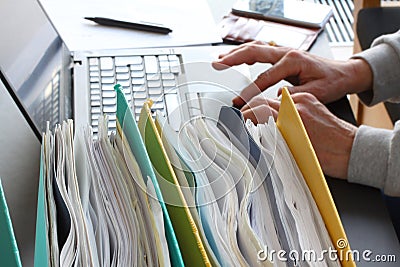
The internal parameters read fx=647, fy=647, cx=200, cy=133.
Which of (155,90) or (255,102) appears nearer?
(255,102)

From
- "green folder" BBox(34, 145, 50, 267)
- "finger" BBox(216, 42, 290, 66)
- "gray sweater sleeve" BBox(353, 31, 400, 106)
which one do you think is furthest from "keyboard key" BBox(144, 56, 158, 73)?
"green folder" BBox(34, 145, 50, 267)

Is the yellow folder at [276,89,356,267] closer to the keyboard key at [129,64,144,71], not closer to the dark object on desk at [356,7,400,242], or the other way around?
the keyboard key at [129,64,144,71]

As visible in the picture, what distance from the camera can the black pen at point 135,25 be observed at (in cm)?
109

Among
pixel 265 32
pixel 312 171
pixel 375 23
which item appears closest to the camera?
pixel 312 171

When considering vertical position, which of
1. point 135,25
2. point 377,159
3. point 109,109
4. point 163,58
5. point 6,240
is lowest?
point 6,240

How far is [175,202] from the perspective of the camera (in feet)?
1.75

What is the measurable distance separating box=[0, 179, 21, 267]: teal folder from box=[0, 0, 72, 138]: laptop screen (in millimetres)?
307

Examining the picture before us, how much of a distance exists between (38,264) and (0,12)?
461 mm

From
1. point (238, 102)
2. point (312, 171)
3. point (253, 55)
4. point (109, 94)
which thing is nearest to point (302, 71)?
point (253, 55)

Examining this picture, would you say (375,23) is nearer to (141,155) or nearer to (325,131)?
(325,131)

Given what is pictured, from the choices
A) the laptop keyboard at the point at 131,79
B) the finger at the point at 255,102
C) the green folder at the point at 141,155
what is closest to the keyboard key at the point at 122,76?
the laptop keyboard at the point at 131,79

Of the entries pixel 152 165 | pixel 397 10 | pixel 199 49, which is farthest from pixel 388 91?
pixel 152 165

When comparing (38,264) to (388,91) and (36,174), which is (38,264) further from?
(388,91)

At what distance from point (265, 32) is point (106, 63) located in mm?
275
